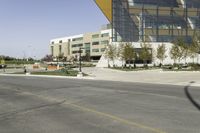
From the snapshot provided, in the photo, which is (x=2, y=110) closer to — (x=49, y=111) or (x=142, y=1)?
(x=49, y=111)

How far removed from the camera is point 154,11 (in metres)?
93.8

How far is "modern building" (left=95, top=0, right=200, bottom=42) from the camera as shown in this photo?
90938mm

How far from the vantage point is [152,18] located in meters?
93.6

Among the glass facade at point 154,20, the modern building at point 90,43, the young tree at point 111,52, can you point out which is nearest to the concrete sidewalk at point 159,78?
the young tree at point 111,52

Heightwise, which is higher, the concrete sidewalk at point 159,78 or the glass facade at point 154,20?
the glass facade at point 154,20

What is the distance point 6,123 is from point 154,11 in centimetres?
8526

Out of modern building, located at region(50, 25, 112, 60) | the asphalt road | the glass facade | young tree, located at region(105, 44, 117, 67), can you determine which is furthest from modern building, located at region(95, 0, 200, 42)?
the asphalt road

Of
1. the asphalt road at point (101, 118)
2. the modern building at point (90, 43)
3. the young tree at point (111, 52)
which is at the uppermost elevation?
the modern building at point (90, 43)

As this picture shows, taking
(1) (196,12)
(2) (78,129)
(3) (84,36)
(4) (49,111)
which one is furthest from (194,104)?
(3) (84,36)

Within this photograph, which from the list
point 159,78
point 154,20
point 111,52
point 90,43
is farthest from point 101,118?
point 90,43

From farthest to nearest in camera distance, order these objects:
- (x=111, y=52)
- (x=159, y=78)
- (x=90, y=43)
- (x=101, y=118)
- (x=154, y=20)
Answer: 1. (x=90, y=43)
2. (x=154, y=20)
3. (x=111, y=52)
4. (x=159, y=78)
5. (x=101, y=118)

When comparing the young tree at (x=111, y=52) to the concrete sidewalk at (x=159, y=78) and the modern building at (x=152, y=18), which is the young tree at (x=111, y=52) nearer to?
the modern building at (x=152, y=18)

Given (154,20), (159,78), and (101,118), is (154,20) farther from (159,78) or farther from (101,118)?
(101,118)

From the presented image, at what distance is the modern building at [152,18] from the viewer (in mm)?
90938
